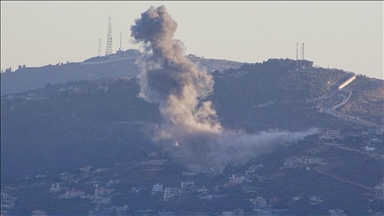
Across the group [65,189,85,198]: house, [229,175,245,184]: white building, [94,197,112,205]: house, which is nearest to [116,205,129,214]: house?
[94,197,112,205]: house

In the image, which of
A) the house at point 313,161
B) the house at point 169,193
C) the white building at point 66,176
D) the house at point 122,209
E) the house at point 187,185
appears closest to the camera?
the house at point 122,209

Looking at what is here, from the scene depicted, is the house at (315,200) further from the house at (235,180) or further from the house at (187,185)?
the house at (187,185)

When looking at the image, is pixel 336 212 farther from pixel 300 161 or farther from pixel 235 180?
pixel 300 161

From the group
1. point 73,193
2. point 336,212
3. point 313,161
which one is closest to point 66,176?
point 73,193

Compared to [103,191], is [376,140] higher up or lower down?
higher up

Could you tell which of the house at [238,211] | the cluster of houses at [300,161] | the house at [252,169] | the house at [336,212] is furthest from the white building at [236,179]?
the house at [336,212]

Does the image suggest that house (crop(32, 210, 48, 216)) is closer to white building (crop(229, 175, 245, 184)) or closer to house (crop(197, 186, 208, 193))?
house (crop(197, 186, 208, 193))
